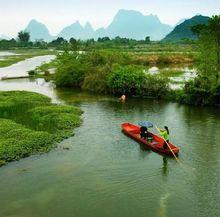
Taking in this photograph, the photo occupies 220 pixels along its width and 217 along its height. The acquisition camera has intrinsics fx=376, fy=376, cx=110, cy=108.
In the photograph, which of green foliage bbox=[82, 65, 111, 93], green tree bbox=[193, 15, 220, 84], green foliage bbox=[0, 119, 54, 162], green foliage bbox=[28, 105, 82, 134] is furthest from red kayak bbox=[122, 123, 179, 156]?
green foliage bbox=[82, 65, 111, 93]

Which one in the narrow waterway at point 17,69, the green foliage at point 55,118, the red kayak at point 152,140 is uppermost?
the narrow waterway at point 17,69

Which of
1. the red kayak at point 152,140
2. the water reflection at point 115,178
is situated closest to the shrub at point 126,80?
the water reflection at point 115,178

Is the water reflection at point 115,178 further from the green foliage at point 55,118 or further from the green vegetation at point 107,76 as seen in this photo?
the green vegetation at point 107,76

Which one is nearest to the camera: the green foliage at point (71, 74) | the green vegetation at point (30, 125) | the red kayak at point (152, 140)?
the red kayak at point (152, 140)

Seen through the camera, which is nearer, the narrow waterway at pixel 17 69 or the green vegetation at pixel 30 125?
the green vegetation at pixel 30 125

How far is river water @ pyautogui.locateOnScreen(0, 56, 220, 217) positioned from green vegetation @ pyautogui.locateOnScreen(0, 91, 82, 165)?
4.15 feet

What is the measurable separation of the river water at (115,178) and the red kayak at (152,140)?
0.53 m

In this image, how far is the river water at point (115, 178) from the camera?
2152cm

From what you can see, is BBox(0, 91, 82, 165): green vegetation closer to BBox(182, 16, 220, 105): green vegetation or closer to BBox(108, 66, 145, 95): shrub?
BBox(108, 66, 145, 95): shrub

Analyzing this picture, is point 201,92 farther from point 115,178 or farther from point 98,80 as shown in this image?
point 115,178

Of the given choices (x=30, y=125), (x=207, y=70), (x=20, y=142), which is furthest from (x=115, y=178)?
(x=207, y=70)

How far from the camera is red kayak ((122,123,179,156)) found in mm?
30000

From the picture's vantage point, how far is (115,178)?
25672 millimetres

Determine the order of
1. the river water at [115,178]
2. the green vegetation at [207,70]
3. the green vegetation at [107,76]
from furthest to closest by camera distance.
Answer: the green vegetation at [107,76] → the green vegetation at [207,70] → the river water at [115,178]
